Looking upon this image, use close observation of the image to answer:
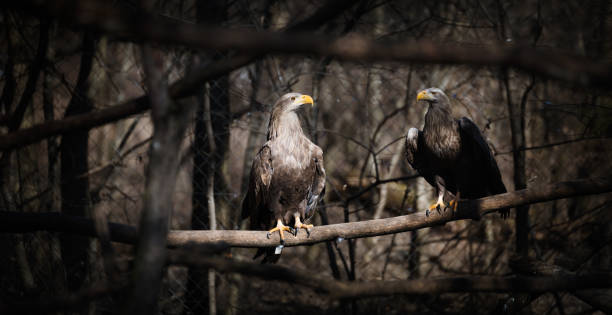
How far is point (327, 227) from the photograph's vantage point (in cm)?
305

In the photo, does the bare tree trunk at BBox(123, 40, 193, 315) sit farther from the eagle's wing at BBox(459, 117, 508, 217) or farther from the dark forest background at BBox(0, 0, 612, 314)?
the eagle's wing at BBox(459, 117, 508, 217)

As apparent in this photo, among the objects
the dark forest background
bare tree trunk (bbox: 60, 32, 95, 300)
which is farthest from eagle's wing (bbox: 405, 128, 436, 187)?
bare tree trunk (bbox: 60, 32, 95, 300)

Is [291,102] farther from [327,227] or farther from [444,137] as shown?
[444,137]

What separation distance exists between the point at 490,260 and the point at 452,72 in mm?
2478

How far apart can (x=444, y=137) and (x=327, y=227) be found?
4.90ft

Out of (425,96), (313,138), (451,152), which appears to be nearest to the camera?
(451,152)

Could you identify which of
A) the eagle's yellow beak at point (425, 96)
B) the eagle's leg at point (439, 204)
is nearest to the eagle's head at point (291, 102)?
the eagle's yellow beak at point (425, 96)

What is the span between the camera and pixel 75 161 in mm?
4359

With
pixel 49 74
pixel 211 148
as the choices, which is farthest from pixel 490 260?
pixel 49 74

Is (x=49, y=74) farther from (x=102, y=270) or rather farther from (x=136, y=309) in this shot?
(x=136, y=309)

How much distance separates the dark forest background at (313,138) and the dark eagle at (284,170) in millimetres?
465

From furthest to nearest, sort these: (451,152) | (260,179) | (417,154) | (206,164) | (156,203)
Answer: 1. (206,164)
2. (417,154)
3. (451,152)
4. (260,179)
5. (156,203)

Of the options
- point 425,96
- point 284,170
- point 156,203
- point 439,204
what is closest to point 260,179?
point 284,170

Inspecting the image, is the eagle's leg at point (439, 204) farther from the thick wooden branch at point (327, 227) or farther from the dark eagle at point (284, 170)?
the dark eagle at point (284, 170)
